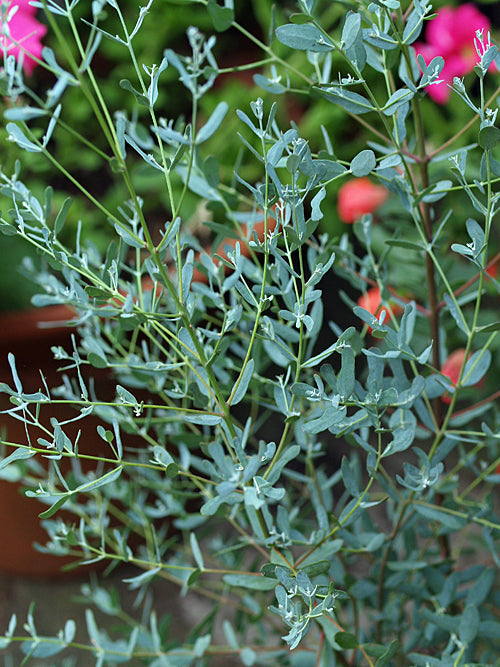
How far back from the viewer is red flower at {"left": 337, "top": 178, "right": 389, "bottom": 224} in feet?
2.93

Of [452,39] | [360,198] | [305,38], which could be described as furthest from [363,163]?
[452,39]

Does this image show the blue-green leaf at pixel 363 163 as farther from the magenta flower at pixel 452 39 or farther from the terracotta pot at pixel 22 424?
the magenta flower at pixel 452 39

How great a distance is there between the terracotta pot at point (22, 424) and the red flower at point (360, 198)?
1.20 feet

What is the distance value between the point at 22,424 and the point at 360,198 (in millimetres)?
483

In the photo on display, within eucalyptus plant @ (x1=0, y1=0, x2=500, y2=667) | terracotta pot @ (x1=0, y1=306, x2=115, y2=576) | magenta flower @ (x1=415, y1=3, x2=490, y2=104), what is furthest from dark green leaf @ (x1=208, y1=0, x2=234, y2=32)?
magenta flower @ (x1=415, y1=3, x2=490, y2=104)

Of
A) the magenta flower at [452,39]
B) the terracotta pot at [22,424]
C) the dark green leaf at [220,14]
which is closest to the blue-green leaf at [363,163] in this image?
the dark green leaf at [220,14]

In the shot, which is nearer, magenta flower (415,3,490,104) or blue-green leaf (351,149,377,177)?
blue-green leaf (351,149,377,177)

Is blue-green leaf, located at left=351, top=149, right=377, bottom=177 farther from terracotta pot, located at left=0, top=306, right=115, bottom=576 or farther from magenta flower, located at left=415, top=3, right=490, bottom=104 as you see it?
magenta flower, located at left=415, top=3, right=490, bottom=104

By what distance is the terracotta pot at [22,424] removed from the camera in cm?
81

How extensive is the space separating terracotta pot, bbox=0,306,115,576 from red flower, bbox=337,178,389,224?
1.20 feet

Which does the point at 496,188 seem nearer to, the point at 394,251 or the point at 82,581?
the point at 394,251

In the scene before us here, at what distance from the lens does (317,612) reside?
30 centimetres

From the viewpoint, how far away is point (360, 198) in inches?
35.3

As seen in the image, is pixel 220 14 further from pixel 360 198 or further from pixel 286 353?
pixel 360 198
